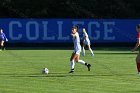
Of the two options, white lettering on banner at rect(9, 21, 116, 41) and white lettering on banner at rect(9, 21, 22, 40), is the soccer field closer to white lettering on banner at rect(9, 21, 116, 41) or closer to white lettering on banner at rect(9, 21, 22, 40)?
white lettering on banner at rect(9, 21, 22, 40)

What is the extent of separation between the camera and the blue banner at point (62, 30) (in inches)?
2350

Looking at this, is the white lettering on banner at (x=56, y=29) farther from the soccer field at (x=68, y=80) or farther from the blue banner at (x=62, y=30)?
the soccer field at (x=68, y=80)

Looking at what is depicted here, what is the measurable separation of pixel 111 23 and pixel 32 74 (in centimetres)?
3636

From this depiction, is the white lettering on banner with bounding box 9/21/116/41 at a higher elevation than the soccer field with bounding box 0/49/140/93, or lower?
lower

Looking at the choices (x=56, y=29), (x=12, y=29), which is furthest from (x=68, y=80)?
(x=56, y=29)

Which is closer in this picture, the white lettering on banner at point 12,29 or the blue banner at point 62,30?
the white lettering on banner at point 12,29

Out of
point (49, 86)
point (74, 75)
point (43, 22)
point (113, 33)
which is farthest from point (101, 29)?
point (49, 86)

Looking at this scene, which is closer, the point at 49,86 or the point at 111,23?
the point at 49,86

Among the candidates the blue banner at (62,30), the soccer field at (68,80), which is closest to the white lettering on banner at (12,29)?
the blue banner at (62,30)

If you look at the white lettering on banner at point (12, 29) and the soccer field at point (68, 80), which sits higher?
the soccer field at point (68, 80)

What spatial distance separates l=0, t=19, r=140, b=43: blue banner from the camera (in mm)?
59688

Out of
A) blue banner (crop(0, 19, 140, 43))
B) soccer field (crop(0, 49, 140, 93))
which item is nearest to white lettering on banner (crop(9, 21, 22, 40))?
blue banner (crop(0, 19, 140, 43))

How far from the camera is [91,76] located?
24.9 meters
